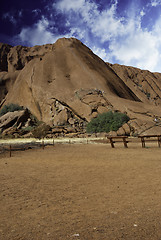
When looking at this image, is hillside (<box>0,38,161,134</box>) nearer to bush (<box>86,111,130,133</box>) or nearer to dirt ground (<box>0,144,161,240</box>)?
bush (<box>86,111,130,133</box>)

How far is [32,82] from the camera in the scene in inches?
1903

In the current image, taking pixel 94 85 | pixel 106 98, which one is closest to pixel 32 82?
pixel 94 85

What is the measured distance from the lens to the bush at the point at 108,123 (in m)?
28.5

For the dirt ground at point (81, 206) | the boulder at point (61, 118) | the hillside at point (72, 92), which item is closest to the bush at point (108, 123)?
the hillside at point (72, 92)

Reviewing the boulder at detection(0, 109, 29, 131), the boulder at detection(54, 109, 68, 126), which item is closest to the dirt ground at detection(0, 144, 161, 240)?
the boulder at detection(54, 109, 68, 126)

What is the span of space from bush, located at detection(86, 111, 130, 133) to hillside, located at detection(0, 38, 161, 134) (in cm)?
182

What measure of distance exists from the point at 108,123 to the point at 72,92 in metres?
15.9

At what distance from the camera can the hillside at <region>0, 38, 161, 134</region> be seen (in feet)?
116

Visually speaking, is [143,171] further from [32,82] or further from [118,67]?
[118,67]

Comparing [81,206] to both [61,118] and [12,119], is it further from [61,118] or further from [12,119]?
[12,119]

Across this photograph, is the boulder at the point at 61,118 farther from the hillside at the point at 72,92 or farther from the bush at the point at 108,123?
the bush at the point at 108,123

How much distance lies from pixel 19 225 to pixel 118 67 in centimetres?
8070

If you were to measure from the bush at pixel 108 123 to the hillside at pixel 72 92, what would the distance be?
1.82 metres

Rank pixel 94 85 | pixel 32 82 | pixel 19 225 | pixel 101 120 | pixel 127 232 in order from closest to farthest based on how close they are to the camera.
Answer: pixel 127 232 < pixel 19 225 < pixel 101 120 < pixel 94 85 < pixel 32 82
